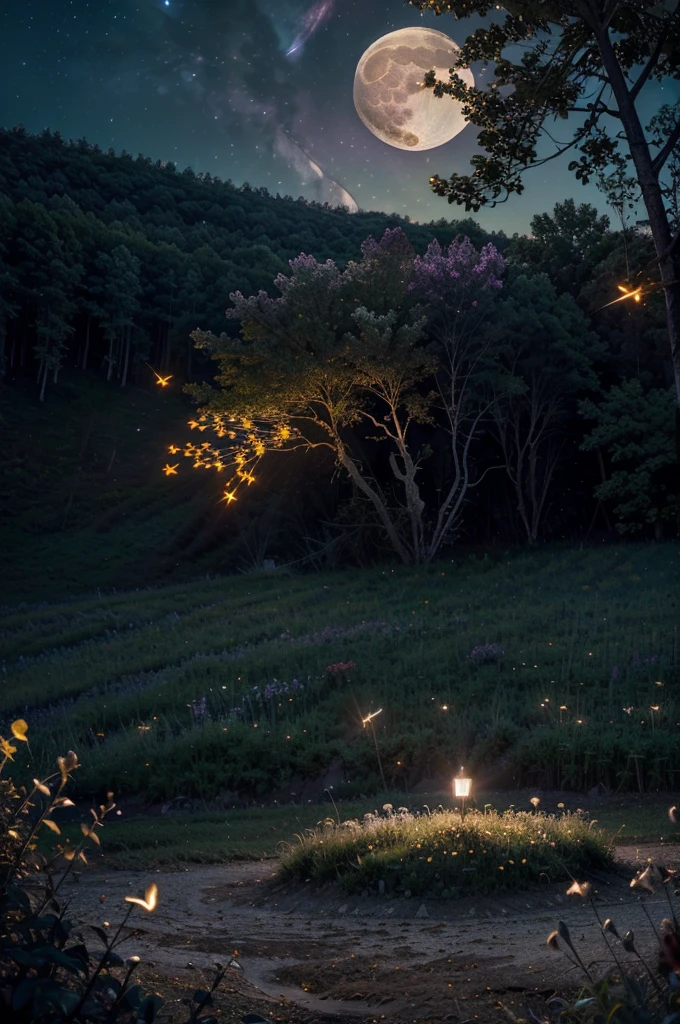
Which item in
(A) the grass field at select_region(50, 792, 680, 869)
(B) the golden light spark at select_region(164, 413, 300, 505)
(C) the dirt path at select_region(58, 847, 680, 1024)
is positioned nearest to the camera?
(C) the dirt path at select_region(58, 847, 680, 1024)

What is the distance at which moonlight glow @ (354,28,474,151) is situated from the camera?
18.7 meters

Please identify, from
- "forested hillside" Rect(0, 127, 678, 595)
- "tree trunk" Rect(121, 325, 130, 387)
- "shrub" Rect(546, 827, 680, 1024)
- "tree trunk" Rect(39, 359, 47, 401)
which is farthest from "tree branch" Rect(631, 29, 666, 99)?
"tree trunk" Rect(121, 325, 130, 387)

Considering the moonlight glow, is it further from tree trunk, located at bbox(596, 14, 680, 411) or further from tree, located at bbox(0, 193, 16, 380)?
tree, located at bbox(0, 193, 16, 380)

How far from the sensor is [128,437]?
180 feet

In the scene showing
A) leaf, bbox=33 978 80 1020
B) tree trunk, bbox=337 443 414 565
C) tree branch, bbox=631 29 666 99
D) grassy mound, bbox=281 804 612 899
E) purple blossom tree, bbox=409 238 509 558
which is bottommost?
grassy mound, bbox=281 804 612 899

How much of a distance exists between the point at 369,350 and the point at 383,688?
14.5 m

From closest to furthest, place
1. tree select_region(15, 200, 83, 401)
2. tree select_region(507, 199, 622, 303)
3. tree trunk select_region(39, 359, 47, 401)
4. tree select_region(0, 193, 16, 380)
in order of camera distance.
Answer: tree select_region(507, 199, 622, 303), tree select_region(0, 193, 16, 380), tree select_region(15, 200, 83, 401), tree trunk select_region(39, 359, 47, 401)

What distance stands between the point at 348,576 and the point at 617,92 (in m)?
22.6

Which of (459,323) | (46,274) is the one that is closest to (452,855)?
(459,323)

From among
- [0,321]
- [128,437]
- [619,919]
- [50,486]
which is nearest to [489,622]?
[619,919]

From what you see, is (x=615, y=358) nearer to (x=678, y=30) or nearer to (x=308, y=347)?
(x=308, y=347)

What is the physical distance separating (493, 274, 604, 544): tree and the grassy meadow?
577cm

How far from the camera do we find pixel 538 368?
3269 cm

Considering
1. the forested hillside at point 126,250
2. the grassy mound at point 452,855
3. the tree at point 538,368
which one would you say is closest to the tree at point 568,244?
the tree at point 538,368
